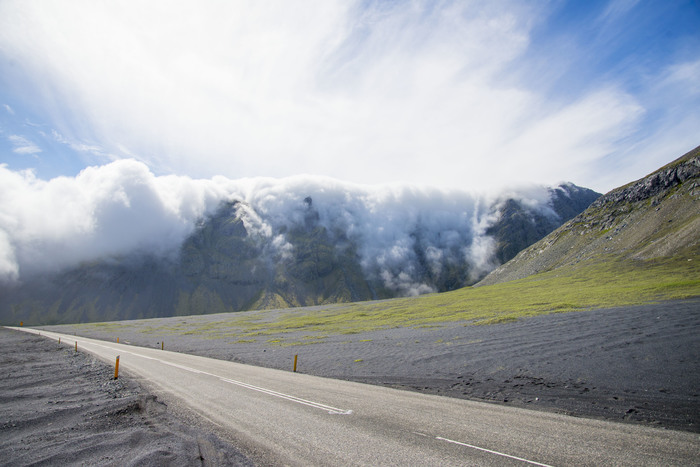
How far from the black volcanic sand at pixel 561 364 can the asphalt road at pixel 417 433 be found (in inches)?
117

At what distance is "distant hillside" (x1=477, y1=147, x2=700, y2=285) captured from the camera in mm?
103938

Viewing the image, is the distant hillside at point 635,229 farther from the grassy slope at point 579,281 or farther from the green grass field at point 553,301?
the green grass field at point 553,301

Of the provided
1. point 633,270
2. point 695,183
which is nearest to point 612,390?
point 633,270

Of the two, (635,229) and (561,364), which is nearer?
(561,364)

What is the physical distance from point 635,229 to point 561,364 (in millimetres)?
150016

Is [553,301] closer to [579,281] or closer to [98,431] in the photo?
[579,281]

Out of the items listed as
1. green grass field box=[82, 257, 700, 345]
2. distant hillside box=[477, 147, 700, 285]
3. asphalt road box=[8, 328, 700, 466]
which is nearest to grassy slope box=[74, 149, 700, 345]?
green grass field box=[82, 257, 700, 345]

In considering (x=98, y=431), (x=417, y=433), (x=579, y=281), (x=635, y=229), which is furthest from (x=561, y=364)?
(x=635, y=229)

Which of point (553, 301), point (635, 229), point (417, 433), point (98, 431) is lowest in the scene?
point (98, 431)

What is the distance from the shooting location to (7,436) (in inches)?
432

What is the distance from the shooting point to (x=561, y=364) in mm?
21172

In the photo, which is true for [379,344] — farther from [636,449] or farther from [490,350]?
[636,449]

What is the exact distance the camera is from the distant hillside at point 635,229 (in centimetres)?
10394

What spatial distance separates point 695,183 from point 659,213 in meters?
16.5
